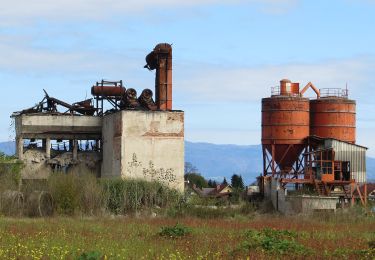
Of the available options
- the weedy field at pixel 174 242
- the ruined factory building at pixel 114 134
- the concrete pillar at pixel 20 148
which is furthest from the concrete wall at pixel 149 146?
the weedy field at pixel 174 242

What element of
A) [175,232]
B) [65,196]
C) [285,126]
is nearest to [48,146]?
[65,196]

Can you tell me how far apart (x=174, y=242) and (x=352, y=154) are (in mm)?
30347

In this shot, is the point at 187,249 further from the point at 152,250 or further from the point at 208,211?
the point at 208,211

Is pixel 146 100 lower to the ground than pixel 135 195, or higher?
higher

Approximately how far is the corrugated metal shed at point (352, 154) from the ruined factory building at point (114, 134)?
1011cm

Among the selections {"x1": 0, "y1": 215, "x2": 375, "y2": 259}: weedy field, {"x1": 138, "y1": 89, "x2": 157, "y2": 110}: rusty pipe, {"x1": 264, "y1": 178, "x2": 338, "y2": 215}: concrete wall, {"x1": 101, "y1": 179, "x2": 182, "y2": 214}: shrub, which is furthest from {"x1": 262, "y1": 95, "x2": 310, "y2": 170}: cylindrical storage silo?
{"x1": 0, "y1": 215, "x2": 375, "y2": 259}: weedy field

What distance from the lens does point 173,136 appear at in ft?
145

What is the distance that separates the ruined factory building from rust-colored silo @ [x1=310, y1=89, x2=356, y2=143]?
10.3 m

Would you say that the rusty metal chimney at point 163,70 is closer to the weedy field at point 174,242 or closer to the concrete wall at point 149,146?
the concrete wall at point 149,146

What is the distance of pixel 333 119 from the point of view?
4894 centimetres

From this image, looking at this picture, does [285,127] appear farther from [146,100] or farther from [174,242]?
[174,242]

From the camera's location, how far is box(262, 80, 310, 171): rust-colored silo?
4741 cm

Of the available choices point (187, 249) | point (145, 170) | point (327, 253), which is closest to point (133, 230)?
point (187, 249)

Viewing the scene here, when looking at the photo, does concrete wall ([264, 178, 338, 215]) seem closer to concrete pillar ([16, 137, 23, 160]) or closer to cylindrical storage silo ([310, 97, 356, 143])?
cylindrical storage silo ([310, 97, 356, 143])
